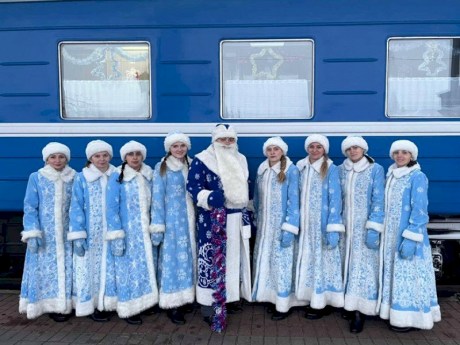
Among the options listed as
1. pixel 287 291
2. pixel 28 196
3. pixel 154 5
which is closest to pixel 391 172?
pixel 287 291

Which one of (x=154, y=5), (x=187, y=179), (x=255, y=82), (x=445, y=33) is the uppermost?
(x=154, y=5)

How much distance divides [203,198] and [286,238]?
776 mm

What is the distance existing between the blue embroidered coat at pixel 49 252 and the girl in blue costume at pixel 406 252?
2.62 m

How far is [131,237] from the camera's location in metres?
3.75

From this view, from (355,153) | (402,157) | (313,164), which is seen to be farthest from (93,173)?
(402,157)

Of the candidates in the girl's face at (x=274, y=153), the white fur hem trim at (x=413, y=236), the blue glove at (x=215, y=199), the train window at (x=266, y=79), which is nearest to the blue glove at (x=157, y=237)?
the blue glove at (x=215, y=199)

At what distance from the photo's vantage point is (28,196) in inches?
148

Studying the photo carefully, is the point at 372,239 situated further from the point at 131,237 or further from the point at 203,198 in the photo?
the point at 131,237

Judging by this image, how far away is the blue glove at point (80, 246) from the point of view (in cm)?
372

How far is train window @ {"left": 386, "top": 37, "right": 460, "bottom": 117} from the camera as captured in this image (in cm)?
410

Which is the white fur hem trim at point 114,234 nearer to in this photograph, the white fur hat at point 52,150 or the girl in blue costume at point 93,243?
the girl in blue costume at point 93,243

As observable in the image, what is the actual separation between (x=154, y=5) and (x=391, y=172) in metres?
2.55

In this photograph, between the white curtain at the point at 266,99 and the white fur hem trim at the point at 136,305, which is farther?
the white curtain at the point at 266,99

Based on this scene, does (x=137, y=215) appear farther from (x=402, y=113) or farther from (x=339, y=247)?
(x=402, y=113)
